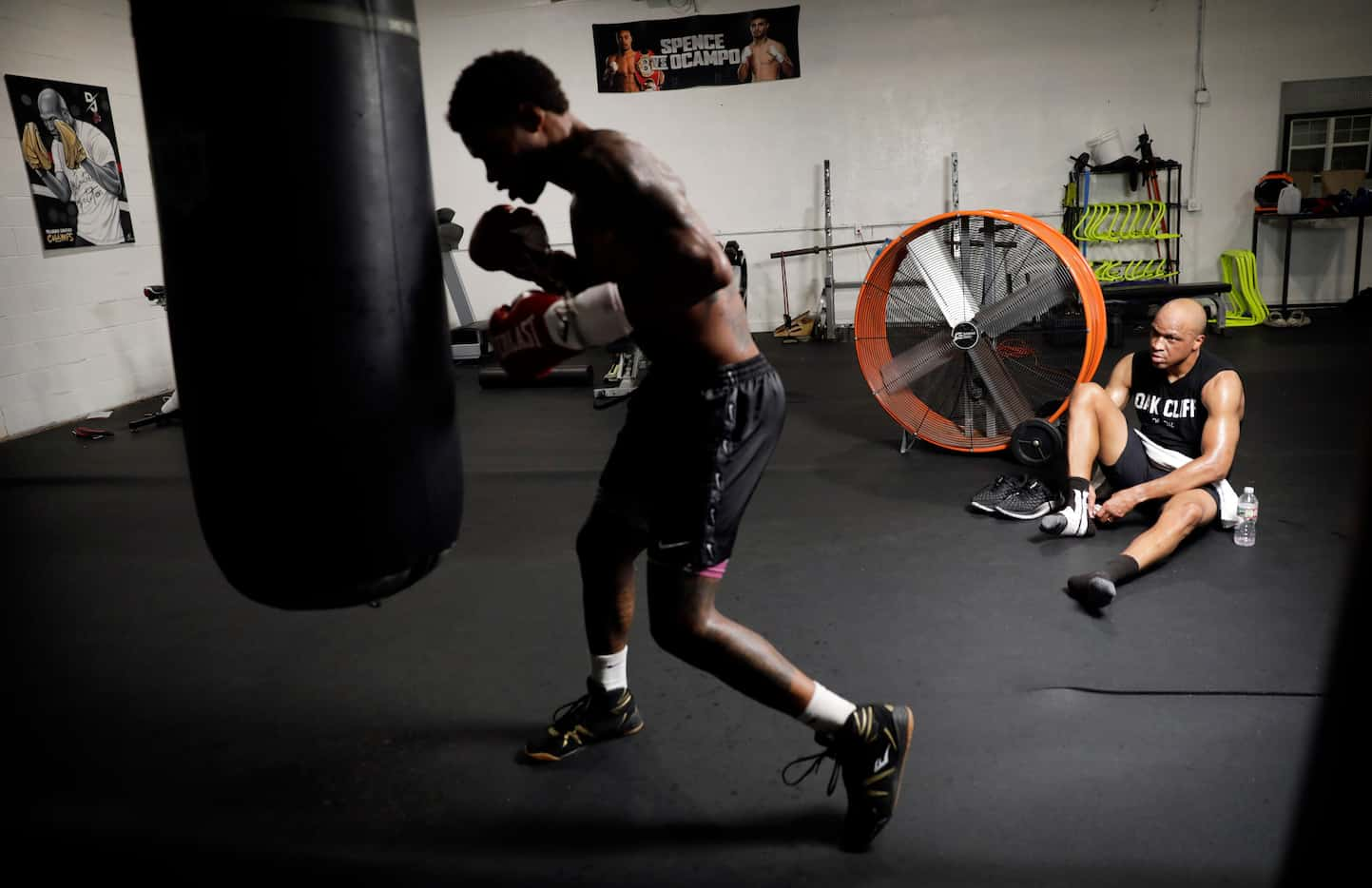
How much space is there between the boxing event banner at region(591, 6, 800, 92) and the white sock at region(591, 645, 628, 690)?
6.93 m

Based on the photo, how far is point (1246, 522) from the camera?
302 cm

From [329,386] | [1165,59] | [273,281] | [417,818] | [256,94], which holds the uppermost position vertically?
[1165,59]

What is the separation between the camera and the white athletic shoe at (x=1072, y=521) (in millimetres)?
3125

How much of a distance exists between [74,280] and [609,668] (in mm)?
5708

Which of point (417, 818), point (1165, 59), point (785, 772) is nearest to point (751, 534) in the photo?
point (785, 772)

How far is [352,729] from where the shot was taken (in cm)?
222

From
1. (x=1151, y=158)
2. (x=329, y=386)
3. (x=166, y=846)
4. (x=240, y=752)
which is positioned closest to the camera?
(x=329, y=386)

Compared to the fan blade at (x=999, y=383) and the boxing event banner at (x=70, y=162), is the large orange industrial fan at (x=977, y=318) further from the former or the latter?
the boxing event banner at (x=70, y=162)

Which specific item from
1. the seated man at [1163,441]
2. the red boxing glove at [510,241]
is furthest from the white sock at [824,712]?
the seated man at [1163,441]

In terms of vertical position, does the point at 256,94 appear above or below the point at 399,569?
above

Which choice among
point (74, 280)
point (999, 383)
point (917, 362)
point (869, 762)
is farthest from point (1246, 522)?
point (74, 280)

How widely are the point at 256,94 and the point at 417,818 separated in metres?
1.37

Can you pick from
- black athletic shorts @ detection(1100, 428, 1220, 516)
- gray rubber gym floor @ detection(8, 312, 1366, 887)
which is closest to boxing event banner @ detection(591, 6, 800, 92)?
gray rubber gym floor @ detection(8, 312, 1366, 887)

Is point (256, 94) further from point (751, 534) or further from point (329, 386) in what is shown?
point (751, 534)
